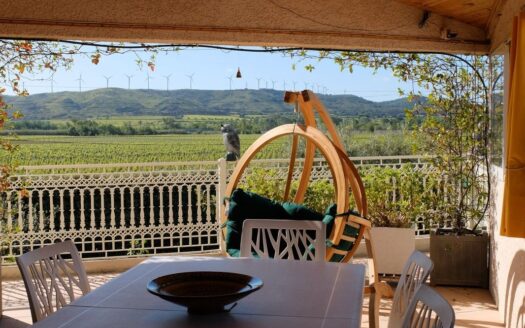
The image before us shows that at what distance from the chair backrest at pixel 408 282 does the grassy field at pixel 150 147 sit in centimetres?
636

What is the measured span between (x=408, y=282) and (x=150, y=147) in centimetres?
742

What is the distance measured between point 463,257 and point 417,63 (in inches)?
69.7

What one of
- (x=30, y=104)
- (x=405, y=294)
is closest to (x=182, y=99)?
(x=30, y=104)

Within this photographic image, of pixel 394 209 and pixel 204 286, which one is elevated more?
pixel 204 286

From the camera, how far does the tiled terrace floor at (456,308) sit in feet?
15.5

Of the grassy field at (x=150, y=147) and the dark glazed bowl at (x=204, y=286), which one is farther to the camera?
the grassy field at (x=150, y=147)

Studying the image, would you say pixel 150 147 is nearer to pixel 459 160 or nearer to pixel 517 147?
pixel 459 160

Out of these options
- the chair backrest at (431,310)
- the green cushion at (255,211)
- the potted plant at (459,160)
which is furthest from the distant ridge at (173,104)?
the chair backrest at (431,310)

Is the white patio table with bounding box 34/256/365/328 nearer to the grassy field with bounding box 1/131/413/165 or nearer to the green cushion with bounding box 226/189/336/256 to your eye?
the green cushion with bounding box 226/189/336/256

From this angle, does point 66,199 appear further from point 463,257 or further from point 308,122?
point 463,257

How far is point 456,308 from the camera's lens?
512 centimetres

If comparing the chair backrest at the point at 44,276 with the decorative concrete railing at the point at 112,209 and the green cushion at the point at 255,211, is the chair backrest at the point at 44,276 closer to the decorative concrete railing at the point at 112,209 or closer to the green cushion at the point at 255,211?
the green cushion at the point at 255,211

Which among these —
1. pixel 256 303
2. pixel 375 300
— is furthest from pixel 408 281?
pixel 375 300

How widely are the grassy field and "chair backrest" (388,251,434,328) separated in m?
6.36
